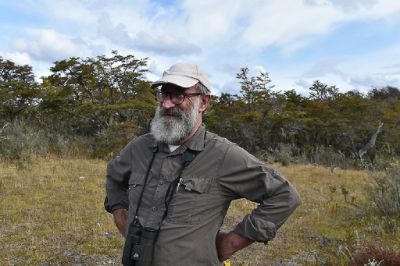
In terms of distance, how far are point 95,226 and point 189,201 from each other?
14.1ft

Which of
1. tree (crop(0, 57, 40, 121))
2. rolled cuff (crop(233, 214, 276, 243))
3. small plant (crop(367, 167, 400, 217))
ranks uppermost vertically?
tree (crop(0, 57, 40, 121))

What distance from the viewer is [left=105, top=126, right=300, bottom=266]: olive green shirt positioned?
7.11ft

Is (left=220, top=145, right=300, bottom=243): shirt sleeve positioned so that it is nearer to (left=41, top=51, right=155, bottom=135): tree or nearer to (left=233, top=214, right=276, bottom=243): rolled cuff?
(left=233, top=214, right=276, bottom=243): rolled cuff

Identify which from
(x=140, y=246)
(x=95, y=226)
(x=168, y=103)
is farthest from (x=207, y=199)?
(x=95, y=226)

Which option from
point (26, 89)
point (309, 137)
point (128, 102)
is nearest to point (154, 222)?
point (128, 102)

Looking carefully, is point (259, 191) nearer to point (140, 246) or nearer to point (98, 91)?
point (140, 246)

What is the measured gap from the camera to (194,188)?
2.17 meters

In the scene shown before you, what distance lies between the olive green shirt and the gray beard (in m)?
0.06

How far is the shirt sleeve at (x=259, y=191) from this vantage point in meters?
2.16

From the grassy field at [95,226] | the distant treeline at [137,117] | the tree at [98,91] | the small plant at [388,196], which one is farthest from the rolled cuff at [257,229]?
the tree at [98,91]

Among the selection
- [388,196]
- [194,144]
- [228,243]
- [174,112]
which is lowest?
[388,196]

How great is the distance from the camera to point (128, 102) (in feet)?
52.9

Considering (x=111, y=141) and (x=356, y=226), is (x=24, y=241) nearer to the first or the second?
(x=356, y=226)

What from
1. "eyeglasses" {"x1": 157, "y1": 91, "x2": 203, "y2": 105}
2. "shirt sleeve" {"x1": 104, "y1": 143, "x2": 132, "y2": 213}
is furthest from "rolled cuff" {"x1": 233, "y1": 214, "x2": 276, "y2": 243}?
"shirt sleeve" {"x1": 104, "y1": 143, "x2": 132, "y2": 213}
